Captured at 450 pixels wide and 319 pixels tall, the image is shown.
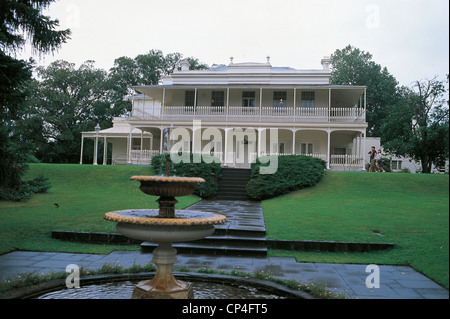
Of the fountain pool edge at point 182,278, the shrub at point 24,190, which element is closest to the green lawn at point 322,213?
the shrub at point 24,190

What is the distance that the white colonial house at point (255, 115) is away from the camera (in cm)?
2556

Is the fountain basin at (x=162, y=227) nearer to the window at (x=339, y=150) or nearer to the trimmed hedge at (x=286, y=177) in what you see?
the trimmed hedge at (x=286, y=177)

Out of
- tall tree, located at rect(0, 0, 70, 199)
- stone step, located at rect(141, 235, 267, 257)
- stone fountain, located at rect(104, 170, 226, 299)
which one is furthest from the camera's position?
stone step, located at rect(141, 235, 267, 257)

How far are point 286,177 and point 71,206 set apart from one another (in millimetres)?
9943

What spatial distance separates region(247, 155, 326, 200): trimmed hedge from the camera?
673 inches

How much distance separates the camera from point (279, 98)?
1097 inches

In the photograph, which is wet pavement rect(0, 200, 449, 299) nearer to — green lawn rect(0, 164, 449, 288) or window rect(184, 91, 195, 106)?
green lawn rect(0, 164, 449, 288)

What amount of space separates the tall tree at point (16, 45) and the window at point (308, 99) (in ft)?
67.9

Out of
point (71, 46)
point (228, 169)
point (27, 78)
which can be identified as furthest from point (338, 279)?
point (228, 169)

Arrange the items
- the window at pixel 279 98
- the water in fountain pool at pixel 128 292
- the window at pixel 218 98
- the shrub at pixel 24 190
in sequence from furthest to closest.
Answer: the window at pixel 218 98, the window at pixel 279 98, the shrub at pixel 24 190, the water in fountain pool at pixel 128 292

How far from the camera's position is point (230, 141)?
2745 cm

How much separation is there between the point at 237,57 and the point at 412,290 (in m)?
29.3

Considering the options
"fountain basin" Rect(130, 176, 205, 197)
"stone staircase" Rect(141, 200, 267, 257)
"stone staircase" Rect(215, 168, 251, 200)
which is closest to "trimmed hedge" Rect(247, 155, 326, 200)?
"stone staircase" Rect(215, 168, 251, 200)
